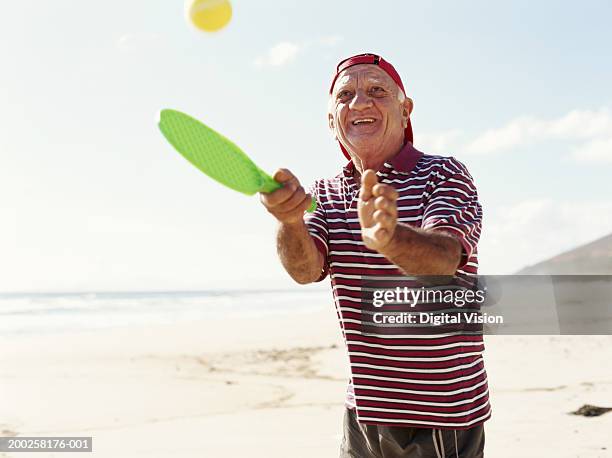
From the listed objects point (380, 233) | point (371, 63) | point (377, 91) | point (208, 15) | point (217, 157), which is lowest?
point (380, 233)

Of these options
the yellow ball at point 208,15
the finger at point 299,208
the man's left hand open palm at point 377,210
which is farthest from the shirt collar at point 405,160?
the yellow ball at point 208,15

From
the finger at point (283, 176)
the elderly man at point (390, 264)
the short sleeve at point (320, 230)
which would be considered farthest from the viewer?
the short sleeve at point (320, 230)

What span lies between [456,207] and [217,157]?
831 millimetres

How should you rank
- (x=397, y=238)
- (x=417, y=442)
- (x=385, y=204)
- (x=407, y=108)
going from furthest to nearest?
(x=407, y=108), (x=417, y=442), (x=397, y=238), (x=385, y=204)

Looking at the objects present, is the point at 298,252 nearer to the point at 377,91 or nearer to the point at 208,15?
the point at 377,91

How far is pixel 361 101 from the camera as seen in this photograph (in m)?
2.62

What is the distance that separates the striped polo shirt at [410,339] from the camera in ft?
7.79

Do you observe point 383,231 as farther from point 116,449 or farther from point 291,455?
point 116,449

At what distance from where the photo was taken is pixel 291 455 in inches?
209

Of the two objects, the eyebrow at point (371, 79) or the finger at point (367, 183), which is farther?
the eyebrow at point (371, 79)

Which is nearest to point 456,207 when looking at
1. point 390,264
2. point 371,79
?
point 390,264

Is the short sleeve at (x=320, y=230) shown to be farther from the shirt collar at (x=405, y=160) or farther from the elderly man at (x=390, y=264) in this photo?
the shirt collar at (x=405, y=160)

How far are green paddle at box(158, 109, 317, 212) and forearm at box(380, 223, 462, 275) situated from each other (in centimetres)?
42

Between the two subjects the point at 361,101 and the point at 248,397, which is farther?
the point at 248,397
